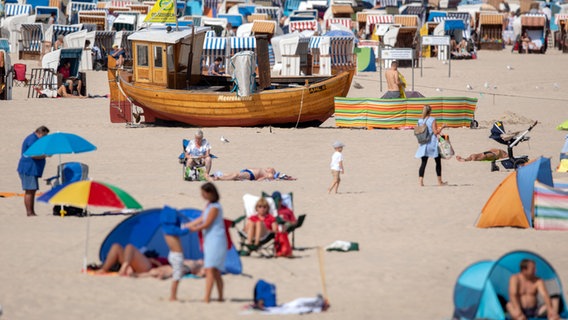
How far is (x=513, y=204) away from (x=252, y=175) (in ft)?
15.4

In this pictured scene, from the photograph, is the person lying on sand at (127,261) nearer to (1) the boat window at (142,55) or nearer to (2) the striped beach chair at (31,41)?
(1) the boat window at (142,55)

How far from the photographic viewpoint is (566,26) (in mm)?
47094

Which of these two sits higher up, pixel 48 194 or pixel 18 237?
pixel 48 194

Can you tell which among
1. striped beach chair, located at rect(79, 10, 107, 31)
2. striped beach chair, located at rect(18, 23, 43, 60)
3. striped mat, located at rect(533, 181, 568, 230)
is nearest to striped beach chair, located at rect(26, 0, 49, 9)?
striped beach chair, located at rect(79, 10, 107, 31)

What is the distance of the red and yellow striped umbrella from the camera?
35.5 ft

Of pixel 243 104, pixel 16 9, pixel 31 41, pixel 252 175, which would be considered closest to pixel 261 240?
pixel 252 175

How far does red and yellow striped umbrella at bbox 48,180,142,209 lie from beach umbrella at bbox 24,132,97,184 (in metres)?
2.09

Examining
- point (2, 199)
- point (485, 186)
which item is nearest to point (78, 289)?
point (2, 199)

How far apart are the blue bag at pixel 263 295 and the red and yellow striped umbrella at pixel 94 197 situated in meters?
1.78

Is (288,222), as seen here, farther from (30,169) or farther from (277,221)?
(30,169)

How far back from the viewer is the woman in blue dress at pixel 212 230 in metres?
9.59

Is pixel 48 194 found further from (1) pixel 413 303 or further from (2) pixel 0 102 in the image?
(2) pixel 0 102

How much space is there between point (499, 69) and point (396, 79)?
14708 mm

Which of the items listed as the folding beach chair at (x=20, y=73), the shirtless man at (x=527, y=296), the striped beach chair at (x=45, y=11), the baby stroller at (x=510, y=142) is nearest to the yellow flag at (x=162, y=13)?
the folding beach chair at (x=20, y=73)
